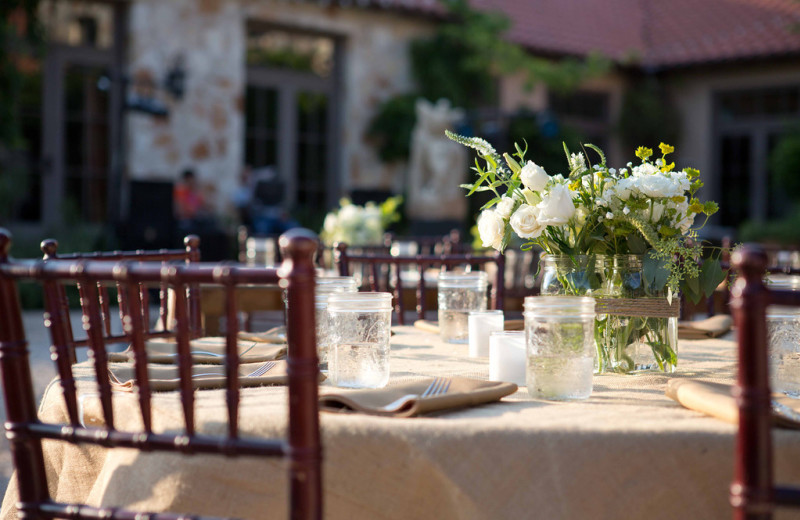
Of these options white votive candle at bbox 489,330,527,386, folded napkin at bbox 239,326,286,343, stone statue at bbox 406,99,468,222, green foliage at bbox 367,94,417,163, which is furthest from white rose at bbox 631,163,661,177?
green foliage at bbox 367,94,417,163

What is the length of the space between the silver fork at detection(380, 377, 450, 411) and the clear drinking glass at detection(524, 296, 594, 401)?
16cm

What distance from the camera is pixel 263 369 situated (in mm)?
1597

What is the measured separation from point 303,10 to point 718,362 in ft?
31.6

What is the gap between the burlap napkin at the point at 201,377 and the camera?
1429 mm

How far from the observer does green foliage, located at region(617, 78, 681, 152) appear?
13.4 m

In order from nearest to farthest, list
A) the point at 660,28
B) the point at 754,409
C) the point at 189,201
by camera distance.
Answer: the point at 754,409
the point at 189,201
the point at 660,28

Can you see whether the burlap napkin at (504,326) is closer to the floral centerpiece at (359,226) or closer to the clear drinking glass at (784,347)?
the clear drinking glass at (784,347)

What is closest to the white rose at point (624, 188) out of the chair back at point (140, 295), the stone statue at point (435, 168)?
the chair back at point (140, 295)

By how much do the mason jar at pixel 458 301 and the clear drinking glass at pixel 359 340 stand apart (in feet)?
2.22

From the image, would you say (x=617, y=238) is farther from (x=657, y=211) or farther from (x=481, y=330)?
(x=481, y=330)

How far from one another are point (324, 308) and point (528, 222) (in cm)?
43

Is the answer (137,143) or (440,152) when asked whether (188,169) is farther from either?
(440,152)

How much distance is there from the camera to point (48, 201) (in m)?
9.48

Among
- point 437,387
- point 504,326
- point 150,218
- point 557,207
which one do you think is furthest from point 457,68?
point 437,387
